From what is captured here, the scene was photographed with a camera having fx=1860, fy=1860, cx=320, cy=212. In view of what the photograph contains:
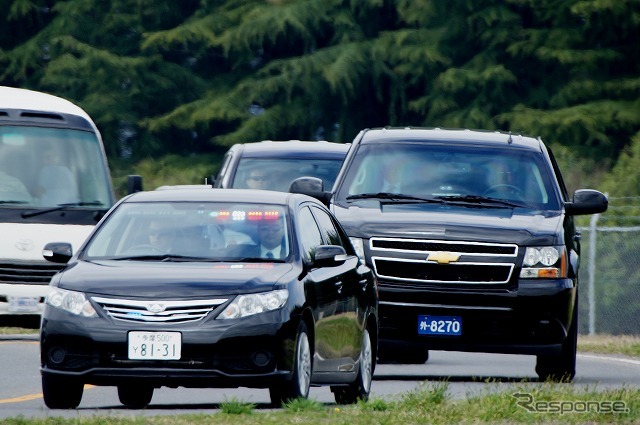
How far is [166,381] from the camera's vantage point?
11445mm

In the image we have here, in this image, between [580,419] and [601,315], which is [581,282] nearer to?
[601,315]

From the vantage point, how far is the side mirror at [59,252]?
A: 12.9 m

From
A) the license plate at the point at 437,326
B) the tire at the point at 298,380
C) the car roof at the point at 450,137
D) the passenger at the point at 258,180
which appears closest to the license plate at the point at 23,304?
the passenger at the point at 258,180

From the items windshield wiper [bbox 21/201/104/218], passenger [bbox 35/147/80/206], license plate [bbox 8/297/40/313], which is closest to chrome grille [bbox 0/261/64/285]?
license plate [bbox 8/297/40/313]

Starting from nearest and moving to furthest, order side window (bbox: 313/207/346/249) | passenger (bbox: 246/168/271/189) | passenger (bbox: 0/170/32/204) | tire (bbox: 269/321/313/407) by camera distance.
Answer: tire (bbox: 269/321/313/407), side window (bbox: 313/207/346/249), passenger (bbox: 0/170/32/204), passenger (bbox: 246/168/271/189)

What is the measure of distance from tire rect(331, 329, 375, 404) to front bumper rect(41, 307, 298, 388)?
62.3 inches

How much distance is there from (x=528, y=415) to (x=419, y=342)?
420 cm

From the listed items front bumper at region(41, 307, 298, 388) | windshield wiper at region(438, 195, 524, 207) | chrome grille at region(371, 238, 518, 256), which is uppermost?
front bumper at region(41, 307, 298, 388)

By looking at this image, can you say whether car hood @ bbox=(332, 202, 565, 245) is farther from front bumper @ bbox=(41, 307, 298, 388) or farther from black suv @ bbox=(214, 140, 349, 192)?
black suv @ bbox=(214, 140, 349, 192)

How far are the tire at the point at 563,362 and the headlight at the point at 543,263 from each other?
0.54 metres

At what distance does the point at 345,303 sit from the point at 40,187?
329 inches

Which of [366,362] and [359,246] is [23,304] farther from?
[366,362]

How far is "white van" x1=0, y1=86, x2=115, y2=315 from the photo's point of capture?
777 inches

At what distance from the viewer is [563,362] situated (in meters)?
15.8
